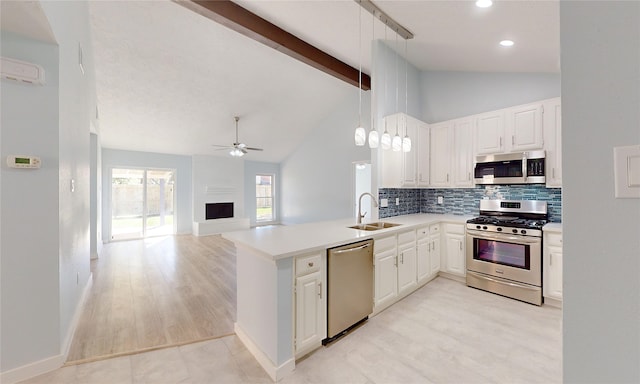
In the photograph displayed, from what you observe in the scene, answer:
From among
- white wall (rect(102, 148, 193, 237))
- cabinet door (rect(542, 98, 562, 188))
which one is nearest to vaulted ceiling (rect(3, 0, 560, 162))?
white wall (rect(102, 148, 193, 237))

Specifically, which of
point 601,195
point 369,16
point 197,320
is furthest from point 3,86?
point 369,16

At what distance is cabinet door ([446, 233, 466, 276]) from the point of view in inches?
143

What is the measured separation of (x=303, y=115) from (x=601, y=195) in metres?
7.05

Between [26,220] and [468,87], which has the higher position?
[468,87]

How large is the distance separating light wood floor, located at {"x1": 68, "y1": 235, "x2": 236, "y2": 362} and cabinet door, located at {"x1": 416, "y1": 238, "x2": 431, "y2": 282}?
234cm

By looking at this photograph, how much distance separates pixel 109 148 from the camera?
274 inches

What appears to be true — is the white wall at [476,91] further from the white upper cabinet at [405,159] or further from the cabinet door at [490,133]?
the white upper cabinet at [405,159]

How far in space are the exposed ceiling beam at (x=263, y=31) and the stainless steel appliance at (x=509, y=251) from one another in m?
3.74

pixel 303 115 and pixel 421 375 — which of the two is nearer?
pixel 421 375

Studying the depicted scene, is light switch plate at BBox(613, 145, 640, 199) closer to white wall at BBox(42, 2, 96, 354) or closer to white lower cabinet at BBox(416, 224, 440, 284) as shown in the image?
white lower cabinet at BBox(416, 224, 440, 284)

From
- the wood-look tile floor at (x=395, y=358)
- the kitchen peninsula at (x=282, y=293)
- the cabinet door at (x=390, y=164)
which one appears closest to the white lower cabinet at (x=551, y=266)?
the wood-look tile floor at (x=395, y=358)

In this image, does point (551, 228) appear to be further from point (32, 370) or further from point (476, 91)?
point (32, 370)

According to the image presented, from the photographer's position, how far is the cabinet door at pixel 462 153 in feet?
12.7

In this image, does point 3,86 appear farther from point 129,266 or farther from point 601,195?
point 129,266
